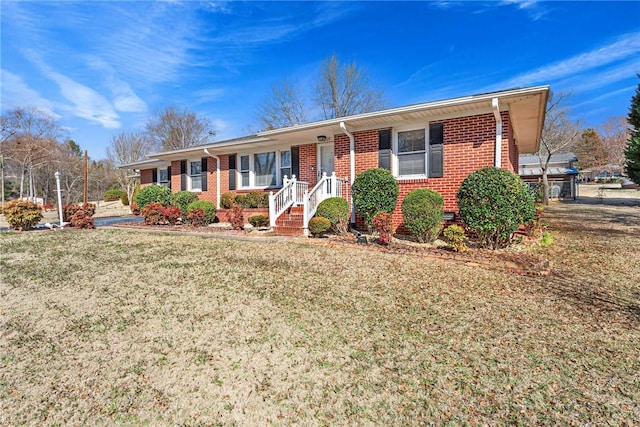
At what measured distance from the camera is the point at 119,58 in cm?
1094

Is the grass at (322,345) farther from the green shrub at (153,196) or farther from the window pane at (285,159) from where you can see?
the green shrub at (153,196)

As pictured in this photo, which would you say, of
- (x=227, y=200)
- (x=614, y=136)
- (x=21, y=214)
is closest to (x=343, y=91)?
(x=227, y=200)

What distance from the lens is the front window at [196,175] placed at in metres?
15.1

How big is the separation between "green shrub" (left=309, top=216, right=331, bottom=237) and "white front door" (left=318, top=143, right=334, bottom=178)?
11.9ft

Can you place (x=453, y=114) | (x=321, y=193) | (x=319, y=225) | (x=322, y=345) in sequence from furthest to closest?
(x=321, y=193) < (x=319, y=225) < (x=453, y=114) < (x=322, y=345)

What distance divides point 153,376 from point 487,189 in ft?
20.3

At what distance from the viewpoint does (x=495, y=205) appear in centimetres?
597

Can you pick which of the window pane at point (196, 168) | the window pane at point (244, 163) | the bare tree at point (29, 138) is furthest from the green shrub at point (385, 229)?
the bare tree at point (29, 138)

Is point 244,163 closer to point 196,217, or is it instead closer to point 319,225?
point 196,217

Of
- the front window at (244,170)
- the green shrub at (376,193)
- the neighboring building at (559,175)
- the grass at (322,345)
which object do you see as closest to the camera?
the grass at (322,345)

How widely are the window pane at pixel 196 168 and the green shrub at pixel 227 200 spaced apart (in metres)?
2.70

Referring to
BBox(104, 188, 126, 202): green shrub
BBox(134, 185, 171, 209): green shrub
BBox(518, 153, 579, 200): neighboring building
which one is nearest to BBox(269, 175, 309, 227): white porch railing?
BBox(134, 185, 171, 209): green shrub

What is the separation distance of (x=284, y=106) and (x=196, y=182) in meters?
15.9

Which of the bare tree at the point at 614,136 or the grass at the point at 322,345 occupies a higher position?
the bare tree at the point at 614,136
